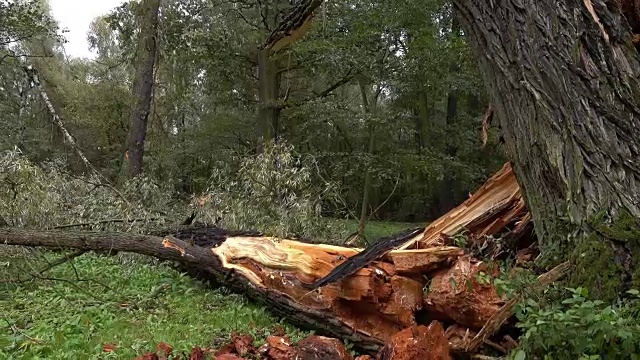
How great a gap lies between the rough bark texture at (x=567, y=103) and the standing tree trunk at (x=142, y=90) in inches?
319

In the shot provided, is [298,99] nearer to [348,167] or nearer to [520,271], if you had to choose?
[348,167]

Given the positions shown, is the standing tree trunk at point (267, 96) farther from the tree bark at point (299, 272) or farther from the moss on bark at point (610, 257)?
the moss on bark at point (610, 257)

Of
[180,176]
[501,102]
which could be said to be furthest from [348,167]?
[501,102]

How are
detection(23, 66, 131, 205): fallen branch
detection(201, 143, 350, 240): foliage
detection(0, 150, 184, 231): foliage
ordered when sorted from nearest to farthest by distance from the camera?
detection(0, 150, 184, 231): foliage
detection(201, 143, 350, 240): foliage
detection(23, 66, 131, 205): fallen branch

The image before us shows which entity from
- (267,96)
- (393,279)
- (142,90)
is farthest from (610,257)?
(267,96)

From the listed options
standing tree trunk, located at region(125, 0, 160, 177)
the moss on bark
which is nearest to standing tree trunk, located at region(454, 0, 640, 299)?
the moss on bark

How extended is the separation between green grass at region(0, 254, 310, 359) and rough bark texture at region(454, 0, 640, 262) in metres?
2.07

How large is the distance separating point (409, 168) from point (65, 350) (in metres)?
8.84

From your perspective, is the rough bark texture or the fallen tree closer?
the rough bark texture

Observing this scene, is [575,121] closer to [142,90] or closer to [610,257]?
[610,257]

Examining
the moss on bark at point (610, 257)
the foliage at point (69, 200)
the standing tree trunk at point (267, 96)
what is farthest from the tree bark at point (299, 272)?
the standing tree trunk at point (267, 96)

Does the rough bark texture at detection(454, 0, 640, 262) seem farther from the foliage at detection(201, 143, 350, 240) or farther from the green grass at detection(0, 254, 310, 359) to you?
the foliage at detection(201, 143, 350, 240)

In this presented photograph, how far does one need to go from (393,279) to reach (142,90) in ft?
25.2

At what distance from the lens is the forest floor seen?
3793mm
